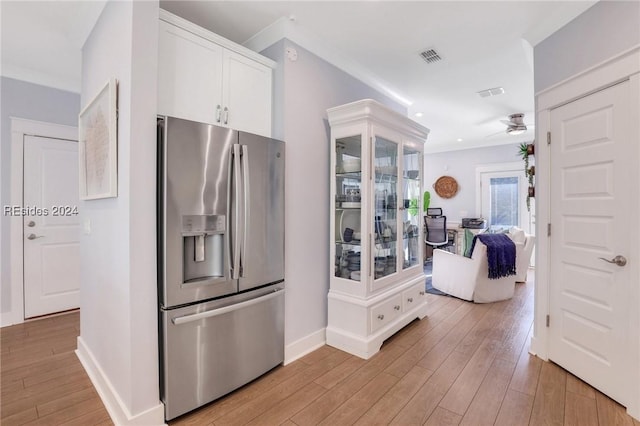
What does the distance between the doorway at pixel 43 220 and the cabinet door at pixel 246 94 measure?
104 inches

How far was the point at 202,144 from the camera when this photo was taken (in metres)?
1.82

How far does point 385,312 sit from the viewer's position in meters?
2.72

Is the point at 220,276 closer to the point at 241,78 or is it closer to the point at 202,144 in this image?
the point at 202,144

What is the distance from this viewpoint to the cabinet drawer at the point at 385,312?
2574 mm

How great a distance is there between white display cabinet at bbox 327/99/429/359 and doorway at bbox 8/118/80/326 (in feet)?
10.5

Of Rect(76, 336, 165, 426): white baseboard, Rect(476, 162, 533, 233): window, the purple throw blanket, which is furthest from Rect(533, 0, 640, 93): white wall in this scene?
Rect(476, 162, 533, 233): window

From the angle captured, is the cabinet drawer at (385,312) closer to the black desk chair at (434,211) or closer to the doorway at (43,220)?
the doorway at (43,220)

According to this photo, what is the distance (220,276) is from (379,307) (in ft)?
4.61

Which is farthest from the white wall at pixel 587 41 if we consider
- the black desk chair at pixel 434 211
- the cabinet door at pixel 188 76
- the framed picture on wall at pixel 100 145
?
the black desk chair at pixel 434 211

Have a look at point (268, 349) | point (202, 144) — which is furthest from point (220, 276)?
point (202, 144)

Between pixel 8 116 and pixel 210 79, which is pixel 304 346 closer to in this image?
pixel 210 79

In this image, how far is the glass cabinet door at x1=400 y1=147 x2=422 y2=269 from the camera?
306 centimetres

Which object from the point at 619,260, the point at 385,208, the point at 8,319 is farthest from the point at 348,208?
the point at 8,319

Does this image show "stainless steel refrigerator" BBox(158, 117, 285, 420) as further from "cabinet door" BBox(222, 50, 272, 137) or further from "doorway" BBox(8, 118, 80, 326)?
"doorway" BBox(8, 118, 80, 326)
